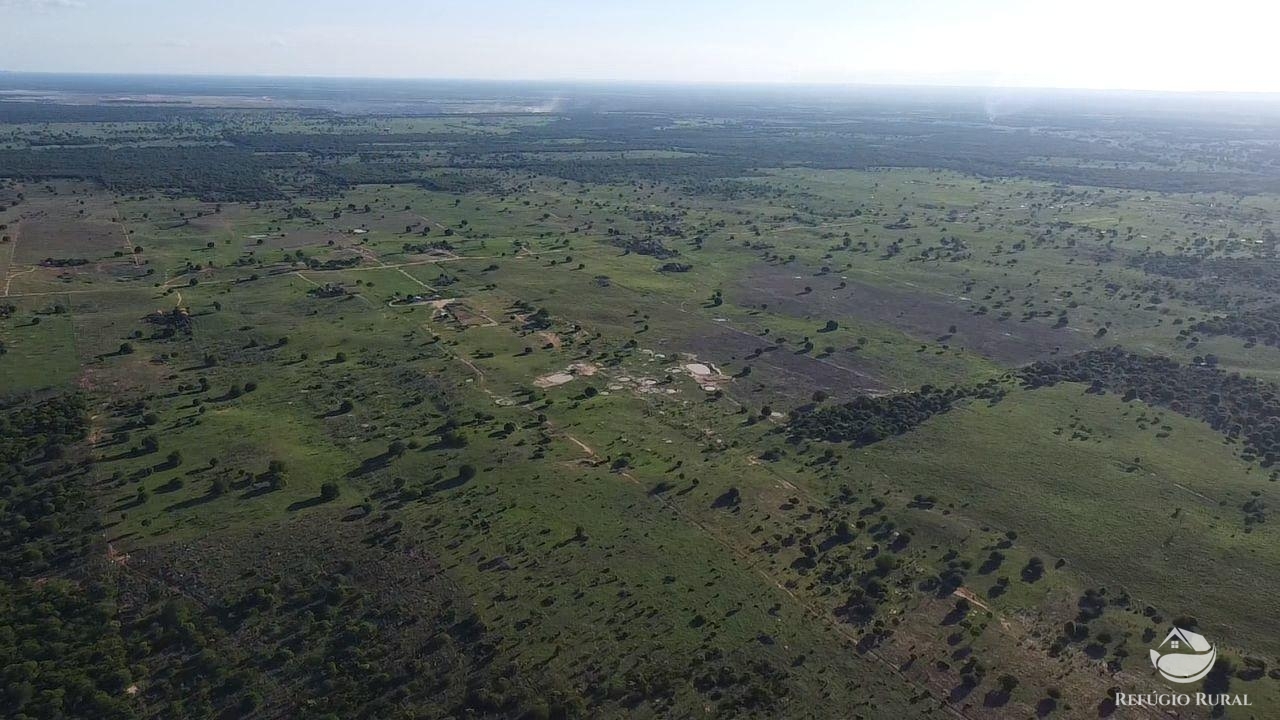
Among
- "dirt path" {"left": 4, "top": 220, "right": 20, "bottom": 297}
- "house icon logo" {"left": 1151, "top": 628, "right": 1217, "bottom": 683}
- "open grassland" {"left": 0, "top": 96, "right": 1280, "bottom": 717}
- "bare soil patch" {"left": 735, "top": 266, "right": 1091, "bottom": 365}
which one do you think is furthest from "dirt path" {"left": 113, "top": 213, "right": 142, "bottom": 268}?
"house icon logo" {"left": 1151, "top": 628, "right": 1217, "bottom": 683}

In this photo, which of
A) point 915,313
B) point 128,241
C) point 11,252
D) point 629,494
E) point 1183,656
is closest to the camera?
point 1183,656

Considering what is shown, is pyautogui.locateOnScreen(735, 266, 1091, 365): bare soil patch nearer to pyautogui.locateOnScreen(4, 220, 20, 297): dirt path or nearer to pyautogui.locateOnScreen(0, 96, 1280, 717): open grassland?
pyautogui.locateOnScreen(0, 96, 1280, 717): open grassland

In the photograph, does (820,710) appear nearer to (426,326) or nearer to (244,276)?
(426,326)

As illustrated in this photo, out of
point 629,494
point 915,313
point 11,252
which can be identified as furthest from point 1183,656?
point 11,252

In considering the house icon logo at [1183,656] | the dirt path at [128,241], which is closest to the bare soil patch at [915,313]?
the house icon logo at [1183,656]

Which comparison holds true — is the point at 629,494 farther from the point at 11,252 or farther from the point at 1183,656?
the point at 11,252

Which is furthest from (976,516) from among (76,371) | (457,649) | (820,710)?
(76,371)

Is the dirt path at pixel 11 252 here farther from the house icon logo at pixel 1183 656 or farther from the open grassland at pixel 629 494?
the house icon logo at pixel 1183 656

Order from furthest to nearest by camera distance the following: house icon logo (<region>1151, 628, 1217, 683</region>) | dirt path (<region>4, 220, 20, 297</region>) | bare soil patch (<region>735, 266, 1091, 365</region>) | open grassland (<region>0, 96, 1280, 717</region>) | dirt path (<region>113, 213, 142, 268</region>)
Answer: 1. dirt path (<region>113, 213, 142, 268</region>)
2. dirt path (<region>4, 220, 20, 297</region>)
3. bare soil patch (<region>735, 266, 1091, 365</region>)
4. house icon logo (<region>1151, 628, 1217, 683</region>)
5. open grassland (<region>0, 96, 1280, 717</region>)
